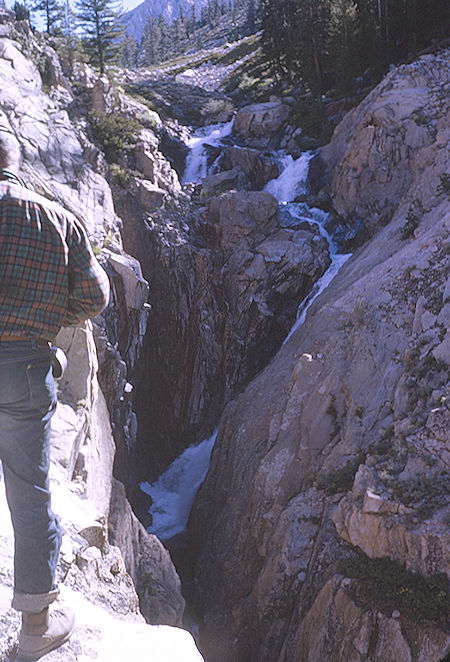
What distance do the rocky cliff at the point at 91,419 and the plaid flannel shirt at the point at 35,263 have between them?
2098mm

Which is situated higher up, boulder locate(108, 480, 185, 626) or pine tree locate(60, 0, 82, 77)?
pine tree locate(60, 0, 82, 77)

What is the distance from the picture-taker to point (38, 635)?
3154 mm

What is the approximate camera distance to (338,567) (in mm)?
8016

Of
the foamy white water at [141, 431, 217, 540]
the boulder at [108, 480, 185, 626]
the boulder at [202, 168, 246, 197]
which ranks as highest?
the boulder at [202, 168, 246, 197]

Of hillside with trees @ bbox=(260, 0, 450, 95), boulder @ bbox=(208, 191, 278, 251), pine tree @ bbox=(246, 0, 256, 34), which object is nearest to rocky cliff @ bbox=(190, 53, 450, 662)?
boulder @ bbox=(208, 191, 278, 251)

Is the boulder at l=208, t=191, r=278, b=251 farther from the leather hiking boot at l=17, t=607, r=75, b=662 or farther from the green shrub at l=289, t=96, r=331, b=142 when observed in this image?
the leather hiking boot at l=17, t=607, r=75, b=662

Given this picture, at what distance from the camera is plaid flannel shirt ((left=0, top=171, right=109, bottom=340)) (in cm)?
304

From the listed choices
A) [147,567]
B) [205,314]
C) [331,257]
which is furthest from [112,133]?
[147,567]

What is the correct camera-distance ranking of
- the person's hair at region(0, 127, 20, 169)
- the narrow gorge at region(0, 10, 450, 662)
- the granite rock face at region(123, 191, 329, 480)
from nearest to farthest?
the person's hair at region(0, 127, 20, 169) < the narrow gorge at region(0, 10, 450, 662) < the granite rock face at region(123, 191, 329, 480)

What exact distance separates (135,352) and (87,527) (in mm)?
10058

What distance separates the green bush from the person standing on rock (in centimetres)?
1763

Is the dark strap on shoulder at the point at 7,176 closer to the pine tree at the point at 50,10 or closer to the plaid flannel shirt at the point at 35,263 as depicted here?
the plaid flannel shirt at the point at 35,263

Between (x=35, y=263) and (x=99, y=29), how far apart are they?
119 ft

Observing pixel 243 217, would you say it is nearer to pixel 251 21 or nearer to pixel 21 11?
pixel 21 11
